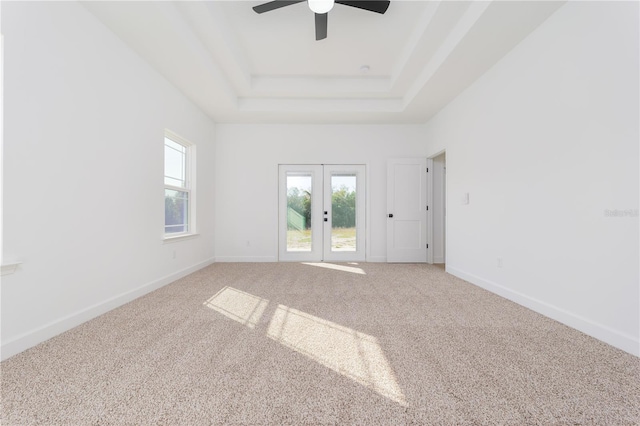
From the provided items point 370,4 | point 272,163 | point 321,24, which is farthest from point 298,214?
point 370,4

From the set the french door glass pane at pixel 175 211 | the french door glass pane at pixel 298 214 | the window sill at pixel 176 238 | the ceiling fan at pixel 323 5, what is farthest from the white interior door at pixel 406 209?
the french door glass pane at pixel 175 211

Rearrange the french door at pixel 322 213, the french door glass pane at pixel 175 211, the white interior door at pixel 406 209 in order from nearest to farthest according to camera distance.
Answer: the french door glass pane at pixel 175 211 → the white interior door at pixel 406 209 → the french door at pixel 322 213

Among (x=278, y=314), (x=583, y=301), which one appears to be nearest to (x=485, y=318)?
(x=583, y=301)

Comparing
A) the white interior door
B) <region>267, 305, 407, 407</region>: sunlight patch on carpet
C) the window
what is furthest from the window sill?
the white interior door

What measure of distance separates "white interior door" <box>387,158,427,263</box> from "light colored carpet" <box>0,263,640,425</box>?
7.91 feet

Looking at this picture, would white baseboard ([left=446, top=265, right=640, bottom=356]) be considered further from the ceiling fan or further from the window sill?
the window sill

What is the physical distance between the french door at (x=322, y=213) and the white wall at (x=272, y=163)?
6.0 inches

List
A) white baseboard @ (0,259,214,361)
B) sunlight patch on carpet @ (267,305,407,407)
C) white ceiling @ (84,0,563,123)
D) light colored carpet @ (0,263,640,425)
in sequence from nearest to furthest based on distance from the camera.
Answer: light colored carpet @ (0,263,640,425), sunlight patch on carpet @ (267,305,407,407), white baseboard @ (0,259,214,361), white ceiling @ (84,0,563,123)

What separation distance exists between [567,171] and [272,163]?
427 centimetres

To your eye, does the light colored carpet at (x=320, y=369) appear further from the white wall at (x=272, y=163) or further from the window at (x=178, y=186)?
the white wall at (x=272, y=163)

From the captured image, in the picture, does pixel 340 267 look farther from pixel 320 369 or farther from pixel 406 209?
pixel 320 369

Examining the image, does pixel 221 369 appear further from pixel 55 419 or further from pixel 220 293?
pixel 220 293

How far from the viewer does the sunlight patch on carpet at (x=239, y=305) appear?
2.36 metres

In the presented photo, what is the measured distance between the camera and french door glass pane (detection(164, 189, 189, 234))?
377 cm
